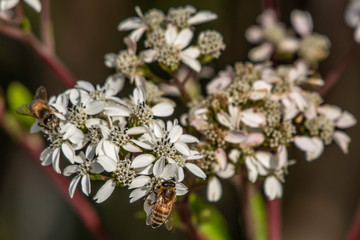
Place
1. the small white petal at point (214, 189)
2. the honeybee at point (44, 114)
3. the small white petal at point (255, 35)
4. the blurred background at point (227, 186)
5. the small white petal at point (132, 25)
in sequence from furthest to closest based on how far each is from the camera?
the blurred background at point (227, 186)
the small white petal at point (255, 35)
the small white petal at point (132, 25)
the small white petal at point (214, 189)
the honeybee at point (44, 114)

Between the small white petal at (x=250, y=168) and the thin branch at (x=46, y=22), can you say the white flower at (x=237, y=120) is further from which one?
the thin branch at (x=46, y=22)

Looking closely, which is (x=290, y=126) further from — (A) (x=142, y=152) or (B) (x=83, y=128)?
(B) (x=83, y=128)

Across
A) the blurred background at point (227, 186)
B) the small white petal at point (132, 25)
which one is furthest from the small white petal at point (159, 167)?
the blurred background at point (227, 186)

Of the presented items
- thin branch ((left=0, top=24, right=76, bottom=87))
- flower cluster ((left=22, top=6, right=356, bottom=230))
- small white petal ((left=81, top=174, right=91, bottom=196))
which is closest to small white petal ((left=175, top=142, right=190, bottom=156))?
flower cluster ((left=22, top=6, right=356, bottom=230))

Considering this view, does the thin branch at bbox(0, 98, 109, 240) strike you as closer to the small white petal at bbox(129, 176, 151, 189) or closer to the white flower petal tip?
the small white petal at bbox(129, 176, 151, 189)

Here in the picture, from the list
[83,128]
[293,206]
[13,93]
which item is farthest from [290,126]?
[293,206]

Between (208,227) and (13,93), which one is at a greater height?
(13,93)
